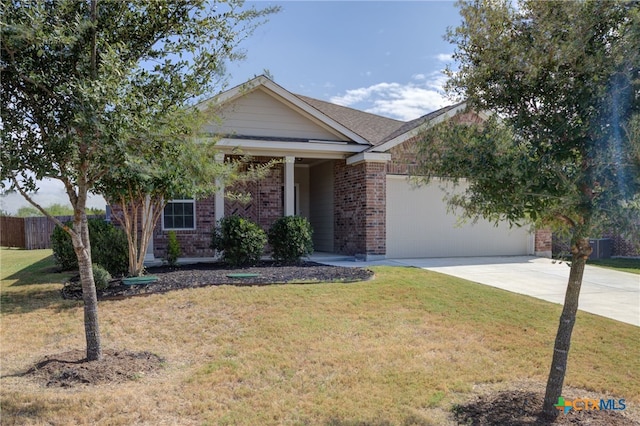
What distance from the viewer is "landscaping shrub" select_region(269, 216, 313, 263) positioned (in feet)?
38.0

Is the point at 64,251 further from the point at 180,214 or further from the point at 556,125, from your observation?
the point at 556,125

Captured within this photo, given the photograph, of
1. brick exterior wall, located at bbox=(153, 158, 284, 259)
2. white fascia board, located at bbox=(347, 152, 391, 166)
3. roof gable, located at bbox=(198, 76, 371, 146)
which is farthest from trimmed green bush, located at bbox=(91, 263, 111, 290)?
white fascia board, located at bbox=(347, 152, 391, 166)

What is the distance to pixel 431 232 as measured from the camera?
46.4ft

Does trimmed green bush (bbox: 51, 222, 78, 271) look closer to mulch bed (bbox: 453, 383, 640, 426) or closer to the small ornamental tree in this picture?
mulch bed (bbox: 453, 383, 640, 426)

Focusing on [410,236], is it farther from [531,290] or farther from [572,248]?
[572,248]

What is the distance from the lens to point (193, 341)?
20.1 ft

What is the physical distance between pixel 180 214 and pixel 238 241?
250cm

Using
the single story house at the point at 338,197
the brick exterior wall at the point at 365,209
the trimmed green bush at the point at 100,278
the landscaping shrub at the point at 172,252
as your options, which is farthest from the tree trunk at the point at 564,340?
the landscaping shrub at the point at 172,252

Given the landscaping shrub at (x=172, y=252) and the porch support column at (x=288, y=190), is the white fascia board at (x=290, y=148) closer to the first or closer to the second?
the porch support column at (x=288, y=190)

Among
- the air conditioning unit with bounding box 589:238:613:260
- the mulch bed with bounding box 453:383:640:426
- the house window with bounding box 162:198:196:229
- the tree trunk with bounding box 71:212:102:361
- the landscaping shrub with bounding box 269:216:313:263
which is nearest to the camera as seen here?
the mulch bed with bounding box 453:383:640:426

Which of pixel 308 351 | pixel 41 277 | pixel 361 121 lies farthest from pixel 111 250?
pixel 361 121

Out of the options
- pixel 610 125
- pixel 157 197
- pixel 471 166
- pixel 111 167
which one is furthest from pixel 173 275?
pixel 610 125

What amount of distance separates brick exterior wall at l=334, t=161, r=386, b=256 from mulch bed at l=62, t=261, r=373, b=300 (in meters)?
2.55

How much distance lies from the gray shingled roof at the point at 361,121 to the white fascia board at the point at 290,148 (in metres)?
0.98
